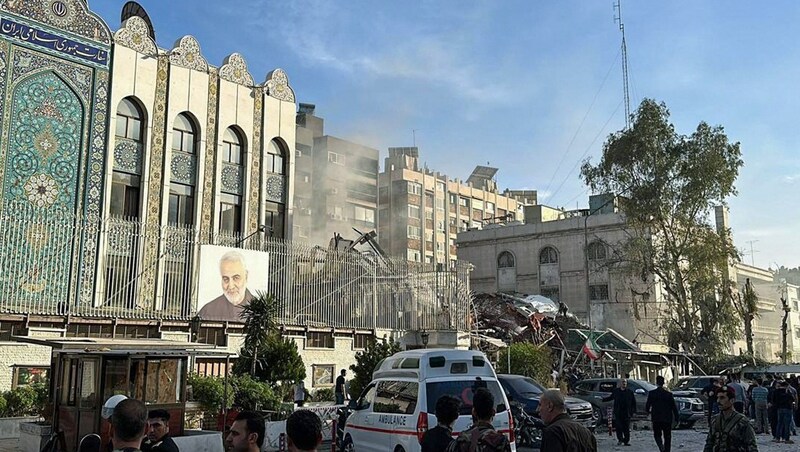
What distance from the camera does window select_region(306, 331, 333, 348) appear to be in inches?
1032

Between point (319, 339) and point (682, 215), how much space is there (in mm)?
21663

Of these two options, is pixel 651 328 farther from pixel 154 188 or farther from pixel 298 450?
pixel 298 450

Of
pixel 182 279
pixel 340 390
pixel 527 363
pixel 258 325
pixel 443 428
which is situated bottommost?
pixel 340 390

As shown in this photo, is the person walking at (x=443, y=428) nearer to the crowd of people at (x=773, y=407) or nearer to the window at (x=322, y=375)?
the crowd of people at (x=773, y=407)

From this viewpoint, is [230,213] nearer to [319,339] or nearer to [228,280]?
[228,280]

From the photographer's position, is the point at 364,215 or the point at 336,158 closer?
the point at 336,158

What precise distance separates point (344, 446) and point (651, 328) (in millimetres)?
39430

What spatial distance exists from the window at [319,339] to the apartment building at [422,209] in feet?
145

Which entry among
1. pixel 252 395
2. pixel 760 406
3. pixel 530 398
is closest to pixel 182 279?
pixel 252 395

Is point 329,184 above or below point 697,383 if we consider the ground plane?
above

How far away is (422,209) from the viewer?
76250 millimetres

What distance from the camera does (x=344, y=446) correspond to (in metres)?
12.6

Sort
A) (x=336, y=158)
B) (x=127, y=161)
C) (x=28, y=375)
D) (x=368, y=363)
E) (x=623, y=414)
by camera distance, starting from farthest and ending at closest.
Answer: (x=336, y=158) < (x=127, y=161) < (x=368, y=363) < (x=28, y=375) < (x=623, y=414)

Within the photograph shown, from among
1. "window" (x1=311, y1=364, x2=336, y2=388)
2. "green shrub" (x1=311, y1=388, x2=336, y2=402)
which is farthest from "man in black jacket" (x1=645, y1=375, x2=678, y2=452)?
"window" (x1=311, y1=364, x2=336, y2=388)
